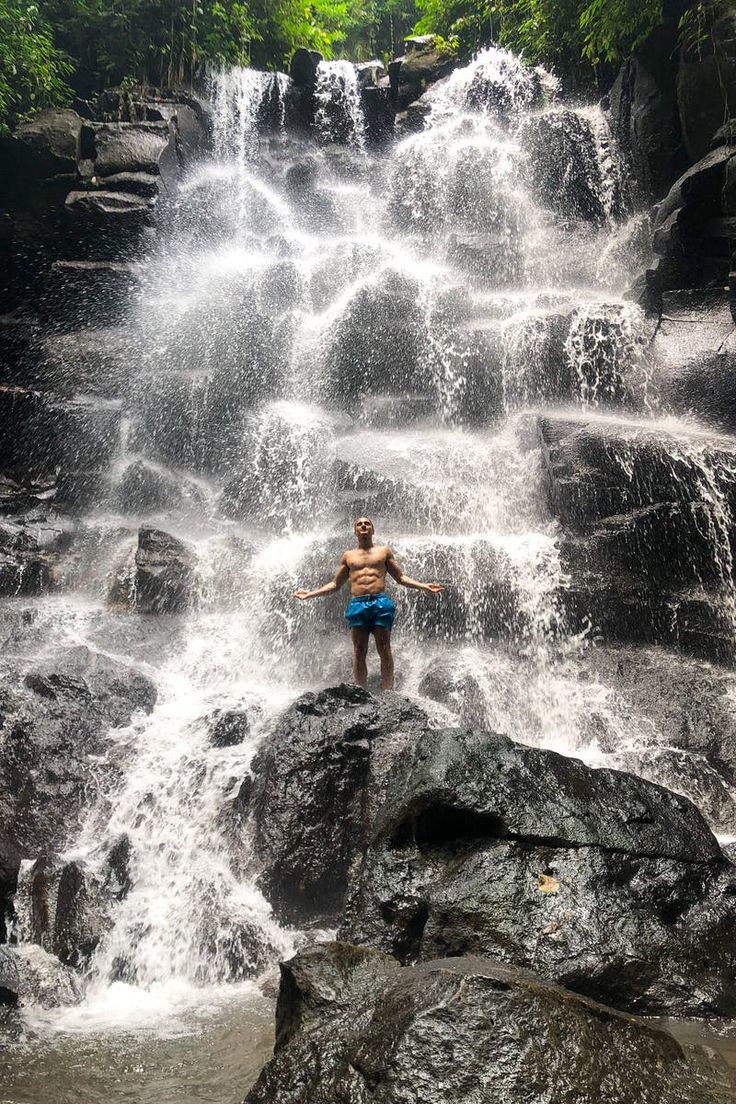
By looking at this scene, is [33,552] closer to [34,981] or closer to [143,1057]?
[34,981]

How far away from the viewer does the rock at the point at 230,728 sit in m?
7.12

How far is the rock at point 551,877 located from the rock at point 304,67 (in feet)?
66.2

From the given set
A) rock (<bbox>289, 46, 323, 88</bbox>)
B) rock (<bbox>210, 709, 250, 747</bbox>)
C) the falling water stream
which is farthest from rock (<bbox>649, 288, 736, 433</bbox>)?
rock (<bbox>289, 46, 323, 88</bbox>)

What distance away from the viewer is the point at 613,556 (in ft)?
30.3

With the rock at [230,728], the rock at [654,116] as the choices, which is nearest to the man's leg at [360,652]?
the rock at [230,728]

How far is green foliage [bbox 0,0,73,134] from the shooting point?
14.9 metres

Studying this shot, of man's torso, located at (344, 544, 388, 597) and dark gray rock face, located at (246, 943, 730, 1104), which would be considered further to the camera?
man's torso, located at (344, 544, 388, 597)

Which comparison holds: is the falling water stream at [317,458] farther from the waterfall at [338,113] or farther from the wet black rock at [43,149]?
the wet black rock at [43,149]

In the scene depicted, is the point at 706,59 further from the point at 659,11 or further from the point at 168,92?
the point at 168,92

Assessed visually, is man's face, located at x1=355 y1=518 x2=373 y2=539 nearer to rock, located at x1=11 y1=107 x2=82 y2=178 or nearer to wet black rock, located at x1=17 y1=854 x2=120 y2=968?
wet black rock, located at x1=17 y1=854 x2=120 y2=968

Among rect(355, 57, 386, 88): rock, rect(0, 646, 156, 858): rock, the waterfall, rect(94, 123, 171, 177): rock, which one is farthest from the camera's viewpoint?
rect(355, 57, 386, 88): rock

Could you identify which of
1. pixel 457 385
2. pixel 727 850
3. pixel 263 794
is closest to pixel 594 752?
pixel 727 850

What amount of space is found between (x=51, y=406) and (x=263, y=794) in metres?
9.61

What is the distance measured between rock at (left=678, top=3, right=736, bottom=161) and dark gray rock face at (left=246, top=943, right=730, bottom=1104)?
14.3 metres
